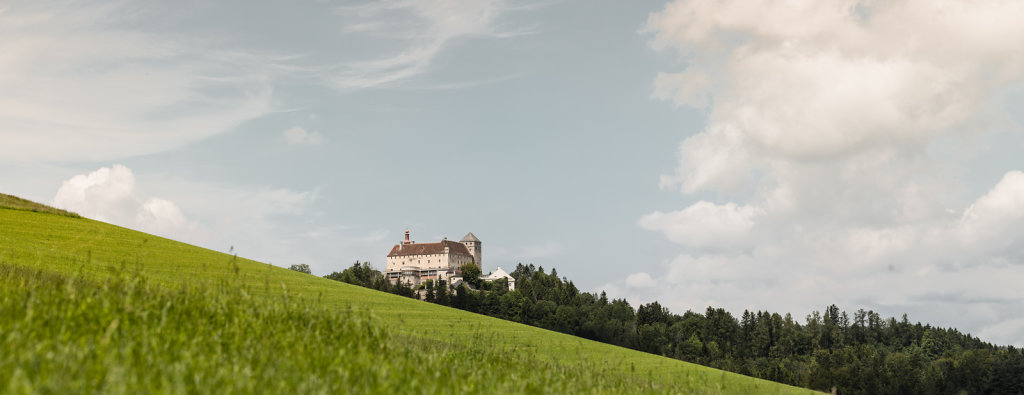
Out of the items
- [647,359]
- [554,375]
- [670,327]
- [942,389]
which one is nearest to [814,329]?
[670,327]

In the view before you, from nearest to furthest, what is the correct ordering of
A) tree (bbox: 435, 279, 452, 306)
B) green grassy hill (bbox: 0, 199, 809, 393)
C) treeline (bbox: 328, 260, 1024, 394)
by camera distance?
1. green grassy hill (bbox: 0, 199, 809, 393)
2. treeline (bbox: 328, 260, 1024, 394)
3. tree (bbox: 435, 279, 452, 306)

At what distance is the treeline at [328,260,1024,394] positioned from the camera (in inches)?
4614

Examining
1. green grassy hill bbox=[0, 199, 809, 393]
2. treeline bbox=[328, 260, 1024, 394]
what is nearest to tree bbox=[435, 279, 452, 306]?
treeline bbox=[328, 260, 1024, 394]

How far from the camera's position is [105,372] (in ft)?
25.4

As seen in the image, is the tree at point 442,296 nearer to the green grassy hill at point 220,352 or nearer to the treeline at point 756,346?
the treeline at point 756,346

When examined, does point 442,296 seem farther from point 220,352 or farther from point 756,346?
point 220,352

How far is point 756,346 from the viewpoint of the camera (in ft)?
600

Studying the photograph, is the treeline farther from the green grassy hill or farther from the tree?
the green grassy hill

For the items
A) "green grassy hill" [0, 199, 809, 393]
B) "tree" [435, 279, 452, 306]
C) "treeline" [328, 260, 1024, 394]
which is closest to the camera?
"green grassy hill" [0, 199, 809, 393]

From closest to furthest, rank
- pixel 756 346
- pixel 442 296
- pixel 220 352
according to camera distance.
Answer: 1. pixel 220 352
2. pixel 442 296
3. pixel 756 346

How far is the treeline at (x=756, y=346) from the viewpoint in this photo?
117188mm

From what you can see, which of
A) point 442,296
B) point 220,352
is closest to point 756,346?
point 442,296

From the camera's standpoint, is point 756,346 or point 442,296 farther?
point 756,346

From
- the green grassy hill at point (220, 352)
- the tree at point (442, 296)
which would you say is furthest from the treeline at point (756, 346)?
the green grassy hill at point (220, 352)
